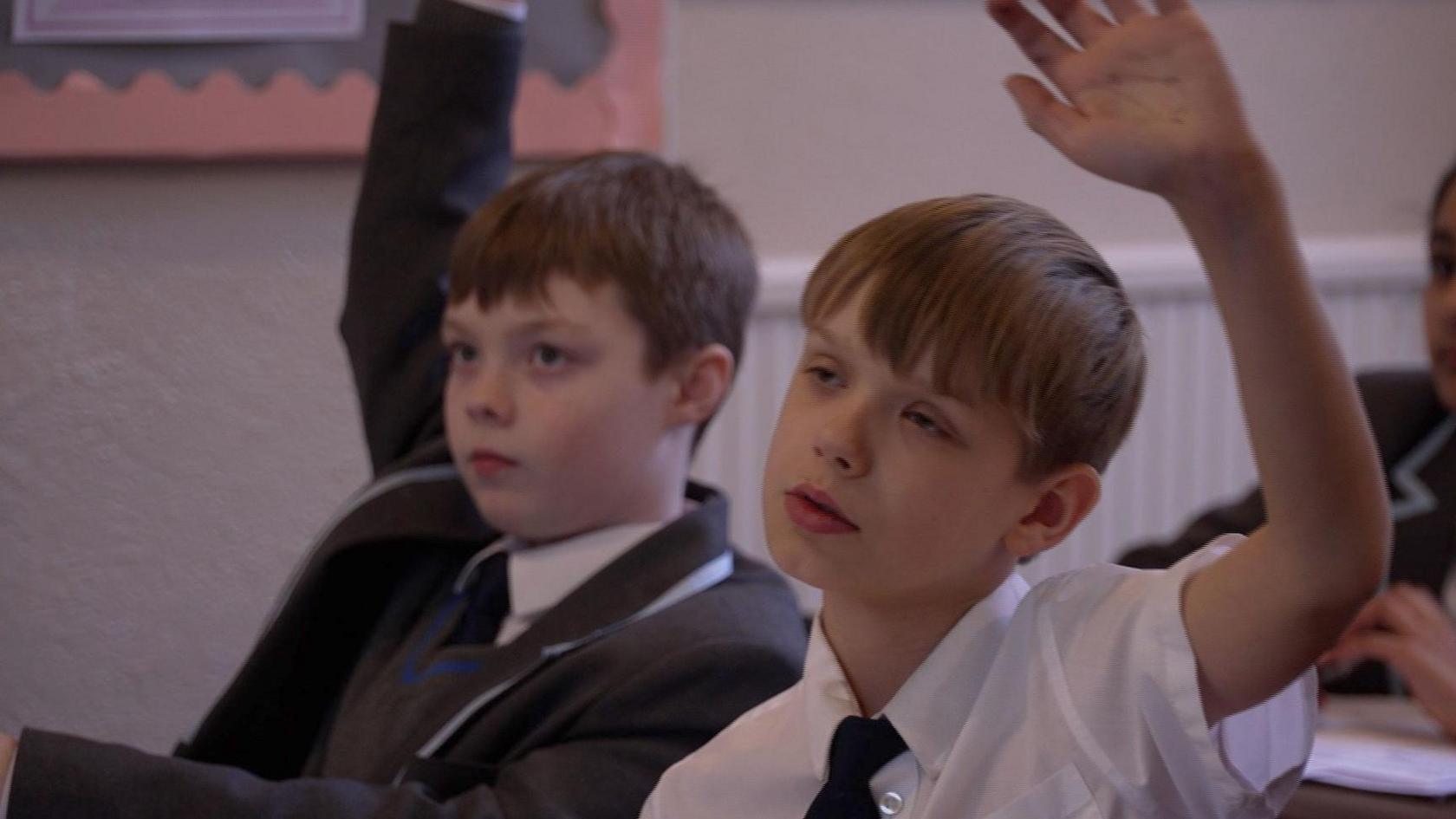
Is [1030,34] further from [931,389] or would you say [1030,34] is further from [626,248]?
[626,248]

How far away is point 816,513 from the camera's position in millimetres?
575

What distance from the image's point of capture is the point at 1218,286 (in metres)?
0.47

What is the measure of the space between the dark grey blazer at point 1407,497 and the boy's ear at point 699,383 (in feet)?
1.57

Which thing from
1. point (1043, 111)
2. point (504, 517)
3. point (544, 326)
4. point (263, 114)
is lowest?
point (504, 517)

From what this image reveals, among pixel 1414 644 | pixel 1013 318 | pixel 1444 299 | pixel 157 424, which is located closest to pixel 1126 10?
pixel 1013 318

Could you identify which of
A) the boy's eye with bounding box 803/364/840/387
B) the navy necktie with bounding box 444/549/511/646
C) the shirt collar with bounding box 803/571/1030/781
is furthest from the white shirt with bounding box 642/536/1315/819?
the navy necktie with bounding box 444/549/511/646

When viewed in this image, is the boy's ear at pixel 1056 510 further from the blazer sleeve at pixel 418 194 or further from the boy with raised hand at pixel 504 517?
the blazer sleeve at pixel 418 194

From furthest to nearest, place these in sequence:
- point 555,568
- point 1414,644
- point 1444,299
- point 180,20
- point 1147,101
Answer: point 1444,299, point 1414,644, point 555,568, point 180,20, point 1147,101

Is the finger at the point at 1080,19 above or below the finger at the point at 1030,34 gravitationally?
above

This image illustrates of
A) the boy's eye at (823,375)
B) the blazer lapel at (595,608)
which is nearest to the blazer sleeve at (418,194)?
the blazer lapel at (595,608)

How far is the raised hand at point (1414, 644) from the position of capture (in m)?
0.98

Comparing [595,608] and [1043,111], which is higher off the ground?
[1043,111]

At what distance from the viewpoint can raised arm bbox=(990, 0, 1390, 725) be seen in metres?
0.45

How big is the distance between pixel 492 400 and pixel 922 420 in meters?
0.39
